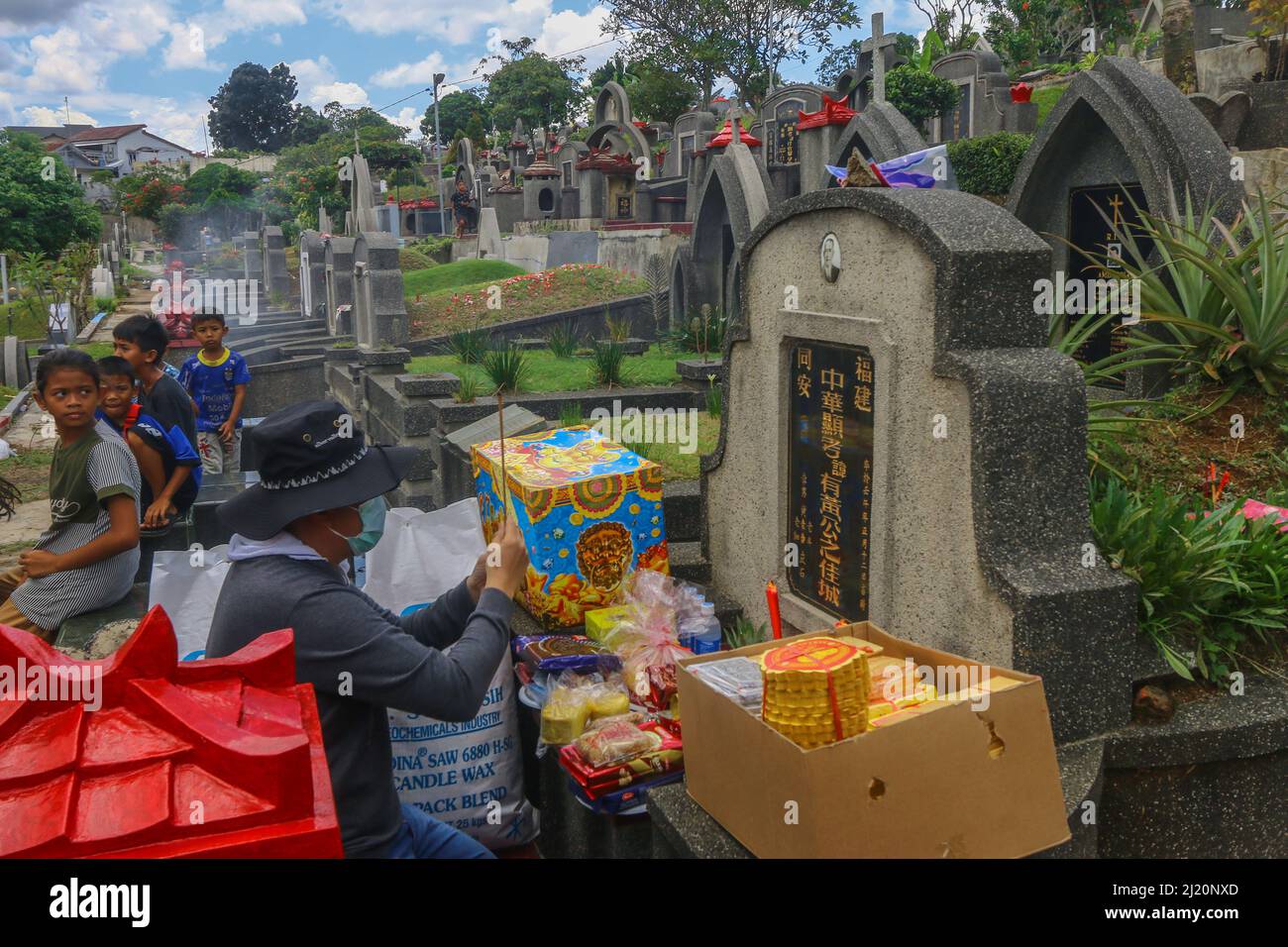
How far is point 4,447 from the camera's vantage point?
10891 millimetres

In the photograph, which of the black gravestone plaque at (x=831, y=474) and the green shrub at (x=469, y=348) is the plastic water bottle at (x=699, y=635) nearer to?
the black gravestone plaque at (x=831, y=474)

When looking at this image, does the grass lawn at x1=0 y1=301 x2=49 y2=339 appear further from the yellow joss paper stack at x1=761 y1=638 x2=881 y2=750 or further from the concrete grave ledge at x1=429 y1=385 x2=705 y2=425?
the yellow joss paper stack at x1=761 y1=638 x2=881 y2=750

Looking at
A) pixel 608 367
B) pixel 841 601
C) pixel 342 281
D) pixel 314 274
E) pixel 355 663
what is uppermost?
pixel 314 274

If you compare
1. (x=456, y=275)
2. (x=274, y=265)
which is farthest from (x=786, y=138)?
(x=274, y=265)

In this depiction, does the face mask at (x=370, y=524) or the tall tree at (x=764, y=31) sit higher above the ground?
the tall tree at (x=764, y=31)

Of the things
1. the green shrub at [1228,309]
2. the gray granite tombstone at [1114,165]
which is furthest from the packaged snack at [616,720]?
the gray granite tombstone at [1114,165]

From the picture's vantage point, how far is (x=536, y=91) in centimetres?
5638

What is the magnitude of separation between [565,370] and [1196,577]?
24.7 feet

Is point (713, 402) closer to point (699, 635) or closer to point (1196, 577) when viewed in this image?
point (699, 635)

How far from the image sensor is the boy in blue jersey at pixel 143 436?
18.4 feet

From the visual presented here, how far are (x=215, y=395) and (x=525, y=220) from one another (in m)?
20.7

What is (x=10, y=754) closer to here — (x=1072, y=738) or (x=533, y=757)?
(x=533, y=757)

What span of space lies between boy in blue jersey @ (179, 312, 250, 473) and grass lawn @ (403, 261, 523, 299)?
→ 11319 mm

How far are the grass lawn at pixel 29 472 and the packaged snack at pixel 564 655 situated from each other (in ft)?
30.3
